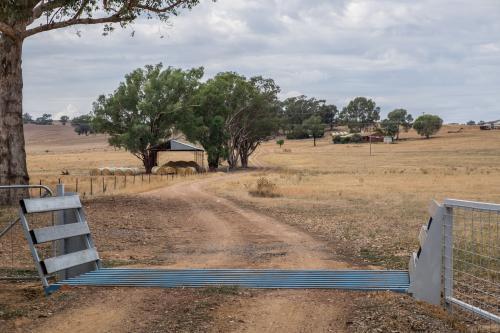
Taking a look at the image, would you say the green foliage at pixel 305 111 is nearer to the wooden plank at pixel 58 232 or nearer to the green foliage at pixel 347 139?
the green foliage at pixel 347 139

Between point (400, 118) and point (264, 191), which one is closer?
Result: point (264, 191)

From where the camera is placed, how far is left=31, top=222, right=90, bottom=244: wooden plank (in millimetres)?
7734

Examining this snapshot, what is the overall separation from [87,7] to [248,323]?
1831 cm

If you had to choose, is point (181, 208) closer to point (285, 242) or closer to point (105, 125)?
point (285, 242)

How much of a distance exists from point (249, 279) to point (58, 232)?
8.23 ft

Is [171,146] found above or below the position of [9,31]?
below

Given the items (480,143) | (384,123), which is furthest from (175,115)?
(384,123)

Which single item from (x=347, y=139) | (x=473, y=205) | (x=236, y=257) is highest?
(x=473, y=205)

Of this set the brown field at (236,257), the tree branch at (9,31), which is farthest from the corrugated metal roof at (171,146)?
the tree branch at (9,31)

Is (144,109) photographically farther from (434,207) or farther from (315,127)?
(315,127)

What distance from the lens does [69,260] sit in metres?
8.44

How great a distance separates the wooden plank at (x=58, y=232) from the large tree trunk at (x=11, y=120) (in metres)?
13.3

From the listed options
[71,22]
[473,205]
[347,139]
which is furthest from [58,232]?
[347,139]

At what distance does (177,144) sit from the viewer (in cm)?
5700
